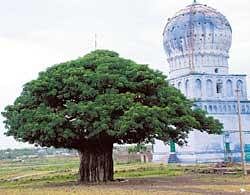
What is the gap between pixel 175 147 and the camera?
6619cm

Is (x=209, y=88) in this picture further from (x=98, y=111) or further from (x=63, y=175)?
(x=98, y=111)

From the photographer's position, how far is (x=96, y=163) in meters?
32.3

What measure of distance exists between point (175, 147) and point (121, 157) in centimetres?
3505

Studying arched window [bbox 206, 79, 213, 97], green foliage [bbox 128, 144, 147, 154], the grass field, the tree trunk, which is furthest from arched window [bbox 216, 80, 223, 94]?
the tree trunk

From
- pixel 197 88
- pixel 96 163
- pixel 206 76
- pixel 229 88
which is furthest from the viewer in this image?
pixel 229 88

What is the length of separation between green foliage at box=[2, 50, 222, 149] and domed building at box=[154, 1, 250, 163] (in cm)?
3291

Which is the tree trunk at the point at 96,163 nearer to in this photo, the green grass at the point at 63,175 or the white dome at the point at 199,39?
the green grass at the point at 63,175

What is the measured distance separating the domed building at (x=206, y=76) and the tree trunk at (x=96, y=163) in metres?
32.9

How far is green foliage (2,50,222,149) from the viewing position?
95.9 feet

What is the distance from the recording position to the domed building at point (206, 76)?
6588 centimetres

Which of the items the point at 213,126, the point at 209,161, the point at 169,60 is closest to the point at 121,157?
the point at 169,60

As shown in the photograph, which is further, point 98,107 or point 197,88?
point 197,88

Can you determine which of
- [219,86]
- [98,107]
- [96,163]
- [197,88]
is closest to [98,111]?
[98,107]

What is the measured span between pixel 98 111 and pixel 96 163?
14.1 ft
